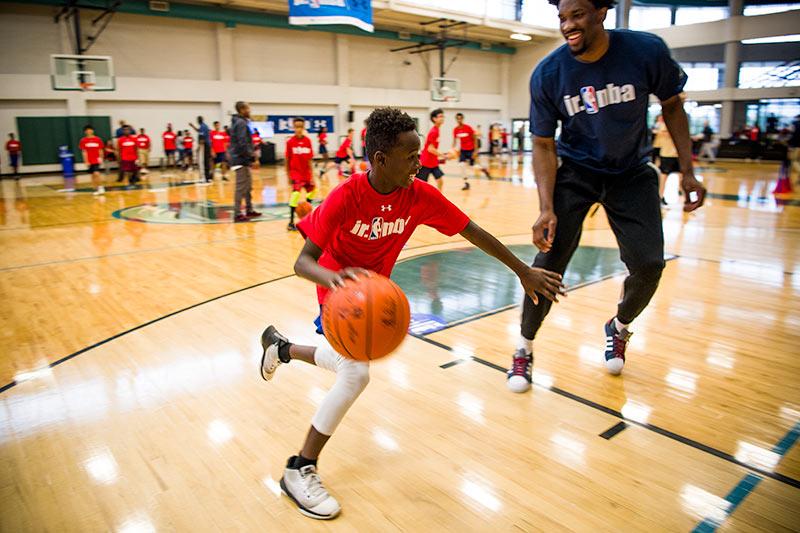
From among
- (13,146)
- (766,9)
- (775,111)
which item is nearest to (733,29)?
(766,9)

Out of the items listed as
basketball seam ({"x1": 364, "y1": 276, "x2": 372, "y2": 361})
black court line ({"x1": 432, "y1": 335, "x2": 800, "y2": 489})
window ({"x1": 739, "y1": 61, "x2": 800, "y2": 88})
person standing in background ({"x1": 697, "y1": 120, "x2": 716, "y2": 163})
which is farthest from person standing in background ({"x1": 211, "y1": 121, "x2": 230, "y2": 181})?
window ({"x1": 739, "y1": 61, "x2": 800, "y2": 88})

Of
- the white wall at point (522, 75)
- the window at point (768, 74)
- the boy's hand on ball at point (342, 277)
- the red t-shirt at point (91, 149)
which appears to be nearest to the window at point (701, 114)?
the window at point (768, 74)

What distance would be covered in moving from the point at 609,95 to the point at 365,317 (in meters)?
1.72

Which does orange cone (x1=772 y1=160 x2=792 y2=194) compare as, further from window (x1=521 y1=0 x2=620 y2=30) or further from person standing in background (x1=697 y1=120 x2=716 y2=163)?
window (x1=521 y1=0 x2=620 y2=30)

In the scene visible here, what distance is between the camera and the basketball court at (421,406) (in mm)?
2045

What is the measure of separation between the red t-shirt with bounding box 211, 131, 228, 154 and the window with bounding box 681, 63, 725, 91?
22498mm

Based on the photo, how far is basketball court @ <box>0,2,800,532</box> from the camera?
6.71 feet

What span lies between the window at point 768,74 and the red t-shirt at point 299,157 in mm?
24994

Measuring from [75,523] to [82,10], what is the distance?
21.1 m

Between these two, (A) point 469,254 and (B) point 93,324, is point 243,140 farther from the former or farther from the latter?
(B) point 93,324

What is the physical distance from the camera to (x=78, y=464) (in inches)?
91.8

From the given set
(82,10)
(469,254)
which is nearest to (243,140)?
(469,254)

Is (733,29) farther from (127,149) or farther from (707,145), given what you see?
(127,149)

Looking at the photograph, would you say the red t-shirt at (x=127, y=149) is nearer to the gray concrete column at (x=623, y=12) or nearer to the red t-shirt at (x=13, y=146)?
the red t-shirt at (x=13, y=146)
